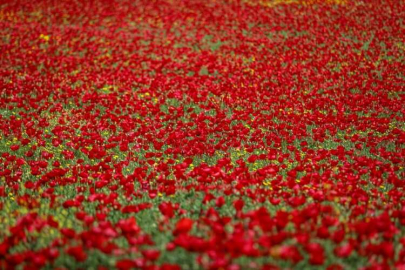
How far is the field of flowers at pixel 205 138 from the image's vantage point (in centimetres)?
326

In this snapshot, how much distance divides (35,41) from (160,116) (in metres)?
8.25

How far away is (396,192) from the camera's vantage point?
14.8ft

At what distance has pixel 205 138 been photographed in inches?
263

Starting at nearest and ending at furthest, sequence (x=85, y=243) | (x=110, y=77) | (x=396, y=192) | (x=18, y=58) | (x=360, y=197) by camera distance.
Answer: (x=85, y=243)
(x=360, y=197)
(x=396, y=192)
(x=110, y=77)
(x=18, y=58)

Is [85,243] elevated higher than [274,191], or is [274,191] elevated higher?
[85,243]

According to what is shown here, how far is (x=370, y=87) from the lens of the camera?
940 cm

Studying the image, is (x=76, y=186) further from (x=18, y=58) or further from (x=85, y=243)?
(x=18, y=58)

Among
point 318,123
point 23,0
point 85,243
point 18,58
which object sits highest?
point 23,0

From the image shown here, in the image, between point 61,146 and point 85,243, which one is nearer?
point 85,243

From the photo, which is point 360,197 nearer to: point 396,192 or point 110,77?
point 396,192

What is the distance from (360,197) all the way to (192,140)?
3194 mm

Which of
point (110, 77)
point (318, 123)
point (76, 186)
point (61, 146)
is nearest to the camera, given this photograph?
point (76, 186)

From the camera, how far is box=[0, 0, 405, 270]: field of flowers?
10.7 feet

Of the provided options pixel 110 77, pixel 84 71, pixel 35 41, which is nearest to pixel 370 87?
Answer: pixel 110 77
